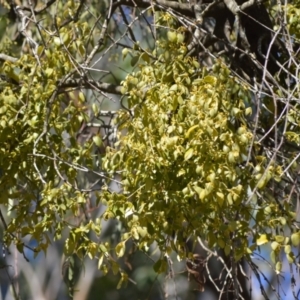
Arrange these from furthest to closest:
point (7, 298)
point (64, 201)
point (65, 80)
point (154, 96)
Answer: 1. point (7, 298)
2. point (65, 80)
3. point (64, 201)
4. point (154, 96)

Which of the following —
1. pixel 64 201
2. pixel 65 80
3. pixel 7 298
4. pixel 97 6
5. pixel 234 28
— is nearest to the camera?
pixel 64 201

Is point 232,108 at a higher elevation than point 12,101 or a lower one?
lower

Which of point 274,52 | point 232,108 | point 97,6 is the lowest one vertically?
point 232,108

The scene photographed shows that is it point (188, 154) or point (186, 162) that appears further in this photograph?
point (186, 162)

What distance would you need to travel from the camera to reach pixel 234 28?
267cm

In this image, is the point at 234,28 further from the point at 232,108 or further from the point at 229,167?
the point at 229,167

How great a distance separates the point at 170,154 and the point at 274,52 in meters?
0.97

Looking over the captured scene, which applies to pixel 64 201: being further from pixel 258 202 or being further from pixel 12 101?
pixel 258 202

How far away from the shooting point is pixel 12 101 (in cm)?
233

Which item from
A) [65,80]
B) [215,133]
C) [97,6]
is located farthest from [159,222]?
[97,6]

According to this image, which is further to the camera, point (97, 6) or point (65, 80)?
A: point (97, 6)

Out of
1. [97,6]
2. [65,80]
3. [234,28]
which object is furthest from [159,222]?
[97,6]

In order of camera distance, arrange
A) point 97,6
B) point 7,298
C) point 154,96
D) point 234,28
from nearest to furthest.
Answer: point 154,96, point 234,28, point 97,6, point 7,298

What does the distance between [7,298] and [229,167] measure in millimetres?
3889
